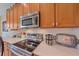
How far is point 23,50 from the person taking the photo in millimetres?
1636

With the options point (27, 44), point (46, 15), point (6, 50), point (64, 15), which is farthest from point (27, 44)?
point (64, 15)

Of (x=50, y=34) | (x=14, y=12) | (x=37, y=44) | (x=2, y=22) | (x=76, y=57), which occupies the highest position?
(x=14, y=12)

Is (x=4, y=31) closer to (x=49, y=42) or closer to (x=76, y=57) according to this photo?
(x=49, y=42)

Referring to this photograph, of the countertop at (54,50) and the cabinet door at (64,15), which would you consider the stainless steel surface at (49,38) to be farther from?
the cabinet door at (64,15)

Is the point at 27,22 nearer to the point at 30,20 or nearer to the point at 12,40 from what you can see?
the point at 30,20

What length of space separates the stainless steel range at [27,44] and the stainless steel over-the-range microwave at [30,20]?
11 centimetres

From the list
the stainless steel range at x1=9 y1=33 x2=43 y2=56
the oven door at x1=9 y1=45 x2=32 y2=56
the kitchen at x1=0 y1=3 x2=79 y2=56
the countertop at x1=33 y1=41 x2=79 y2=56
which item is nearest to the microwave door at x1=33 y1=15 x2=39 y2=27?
the kitchen at x1=0 y1=3 x2=79 y2=56

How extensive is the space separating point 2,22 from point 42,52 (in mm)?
549

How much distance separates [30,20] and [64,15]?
39cm

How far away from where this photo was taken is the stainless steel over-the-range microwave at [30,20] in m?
1.65

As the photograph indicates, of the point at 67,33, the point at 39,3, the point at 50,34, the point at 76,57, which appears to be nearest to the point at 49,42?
the point at 50,34

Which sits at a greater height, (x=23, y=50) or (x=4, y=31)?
(x=4, y=31)

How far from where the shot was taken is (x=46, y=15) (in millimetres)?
1642

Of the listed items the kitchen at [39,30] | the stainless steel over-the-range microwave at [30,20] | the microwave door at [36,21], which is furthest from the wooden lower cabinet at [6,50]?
the microwave door at [36,21]
